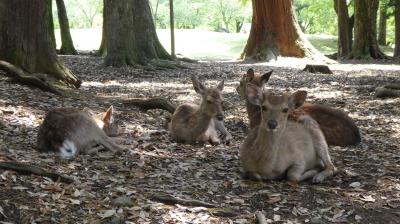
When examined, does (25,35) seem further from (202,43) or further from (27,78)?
(202,43)

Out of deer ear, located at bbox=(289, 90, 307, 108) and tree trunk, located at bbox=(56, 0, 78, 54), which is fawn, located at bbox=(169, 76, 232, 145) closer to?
deer ear, located at bbox=(289, 90, 307, 108)

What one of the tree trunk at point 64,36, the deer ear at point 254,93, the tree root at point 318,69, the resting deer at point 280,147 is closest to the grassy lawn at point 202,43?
the tree trunk at point 64,36

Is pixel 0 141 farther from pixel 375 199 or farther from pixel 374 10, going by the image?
pixel 374 10

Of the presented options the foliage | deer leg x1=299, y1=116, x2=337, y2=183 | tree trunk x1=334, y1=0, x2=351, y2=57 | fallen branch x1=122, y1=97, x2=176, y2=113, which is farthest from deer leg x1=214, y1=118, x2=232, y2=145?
the foliage

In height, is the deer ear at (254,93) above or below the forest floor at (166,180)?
above

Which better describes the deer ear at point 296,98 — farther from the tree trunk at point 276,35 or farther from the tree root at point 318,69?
the tree trunk at point 276,35

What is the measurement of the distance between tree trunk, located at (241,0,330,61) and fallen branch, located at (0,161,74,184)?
18559 mm

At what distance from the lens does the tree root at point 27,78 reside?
997 centimetres

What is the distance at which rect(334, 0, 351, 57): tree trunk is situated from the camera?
92.5 ft

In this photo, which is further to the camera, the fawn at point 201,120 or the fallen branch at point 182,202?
the fawn at point 201,120

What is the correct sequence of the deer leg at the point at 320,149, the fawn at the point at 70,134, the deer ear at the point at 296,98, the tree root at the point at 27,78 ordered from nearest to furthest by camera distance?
the deer ear at the point at 296,98, the deer leg at the point at 320,149, the fawn at the point at 70,134, the tree root at the point at 27,78

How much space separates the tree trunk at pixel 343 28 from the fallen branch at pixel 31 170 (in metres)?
24.3

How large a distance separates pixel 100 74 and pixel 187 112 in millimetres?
7731

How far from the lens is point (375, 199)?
590 cm
